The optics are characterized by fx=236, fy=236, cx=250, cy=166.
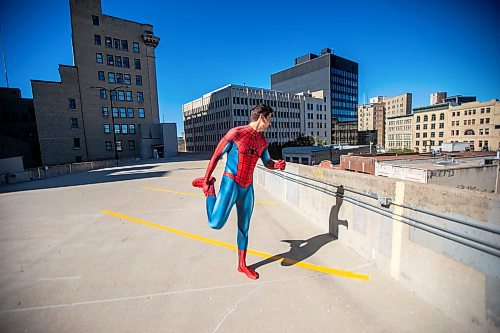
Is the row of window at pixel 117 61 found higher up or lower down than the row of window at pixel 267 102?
higher up

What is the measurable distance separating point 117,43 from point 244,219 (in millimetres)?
49793

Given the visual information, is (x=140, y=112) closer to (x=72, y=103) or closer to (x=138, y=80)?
(x=138, y=80)

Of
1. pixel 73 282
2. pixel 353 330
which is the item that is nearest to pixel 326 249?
pixel 353 330

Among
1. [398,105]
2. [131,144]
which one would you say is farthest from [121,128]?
[398,105]

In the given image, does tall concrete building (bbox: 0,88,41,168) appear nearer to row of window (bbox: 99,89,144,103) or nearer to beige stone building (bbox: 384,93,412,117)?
row of window (bbox: 99,89,144,103)

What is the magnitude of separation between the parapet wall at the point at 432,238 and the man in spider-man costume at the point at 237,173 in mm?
2111

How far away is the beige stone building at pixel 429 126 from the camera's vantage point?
8938cm

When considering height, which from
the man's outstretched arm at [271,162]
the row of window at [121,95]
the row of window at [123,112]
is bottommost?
the man's outstretched arm at [271,162]

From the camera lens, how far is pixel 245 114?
69625mm

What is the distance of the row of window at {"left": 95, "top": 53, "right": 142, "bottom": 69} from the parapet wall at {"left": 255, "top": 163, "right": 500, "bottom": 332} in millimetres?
48145

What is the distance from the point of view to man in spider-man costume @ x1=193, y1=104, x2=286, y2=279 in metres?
3.68

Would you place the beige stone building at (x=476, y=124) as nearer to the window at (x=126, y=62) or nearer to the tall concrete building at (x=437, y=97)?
the tall concrete building at (x=437, y=97)

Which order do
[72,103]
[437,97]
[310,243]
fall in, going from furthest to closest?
[437,97], [72,103], [310,243]

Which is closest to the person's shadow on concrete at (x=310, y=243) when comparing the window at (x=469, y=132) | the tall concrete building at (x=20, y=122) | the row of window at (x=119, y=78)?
the row of window at (x=119, y=78)
